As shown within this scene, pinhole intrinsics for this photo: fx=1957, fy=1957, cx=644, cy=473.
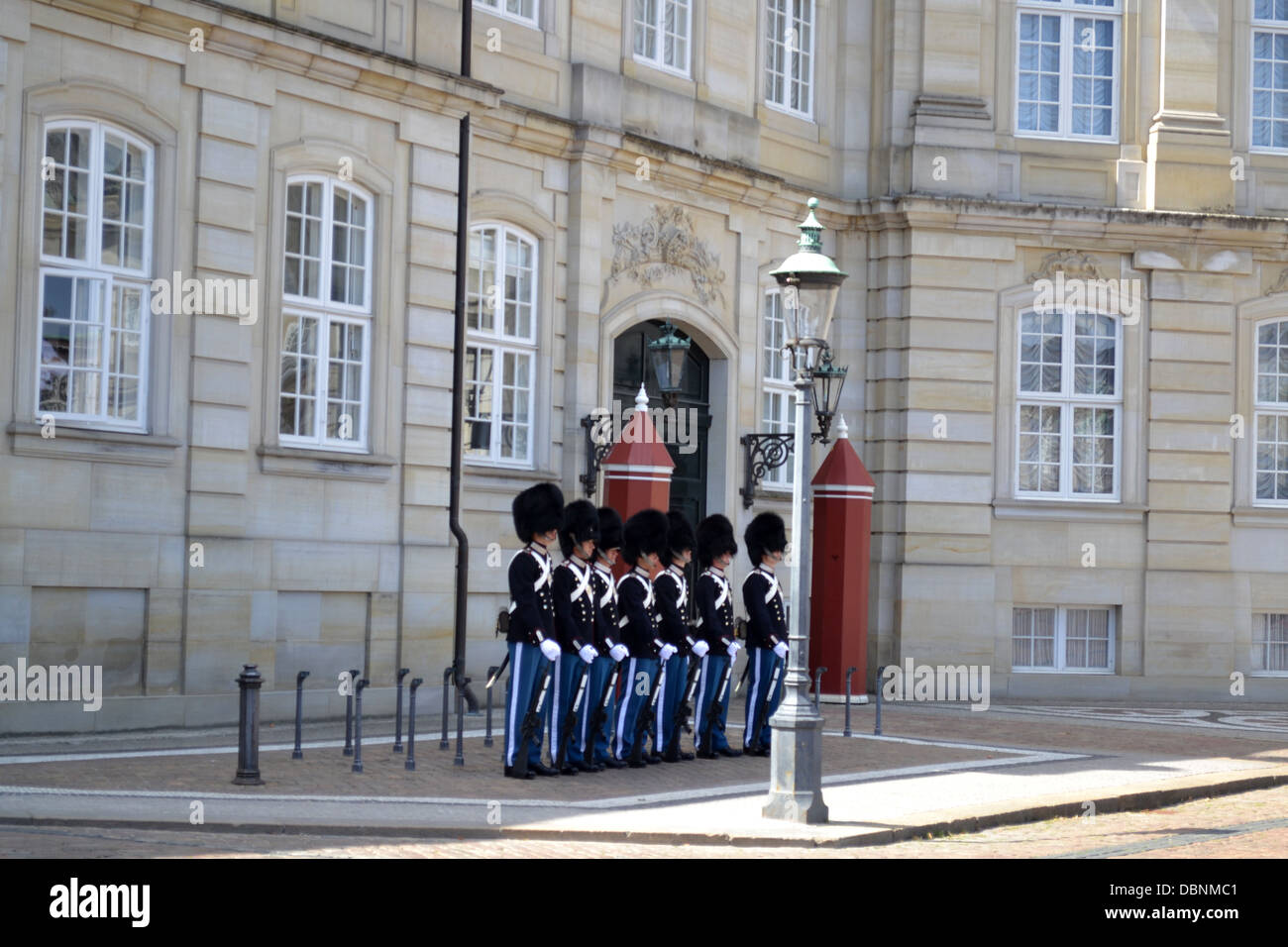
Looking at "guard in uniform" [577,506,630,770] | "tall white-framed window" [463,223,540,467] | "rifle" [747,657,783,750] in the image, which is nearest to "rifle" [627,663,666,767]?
"guard in uniform" [577,506,630,770]

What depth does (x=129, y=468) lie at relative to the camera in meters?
14.8

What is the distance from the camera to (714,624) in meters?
14.5

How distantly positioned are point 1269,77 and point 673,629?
1349cm

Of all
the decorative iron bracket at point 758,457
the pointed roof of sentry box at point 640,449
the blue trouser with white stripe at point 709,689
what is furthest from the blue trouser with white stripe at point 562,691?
the decorative iron bracket at point 758,457

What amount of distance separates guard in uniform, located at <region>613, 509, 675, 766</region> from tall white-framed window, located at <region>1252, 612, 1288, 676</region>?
11.6 meters

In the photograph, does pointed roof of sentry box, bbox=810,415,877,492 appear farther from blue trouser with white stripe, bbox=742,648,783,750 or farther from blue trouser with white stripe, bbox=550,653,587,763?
blue trouser with white stripe, bbox=550,653,587,763

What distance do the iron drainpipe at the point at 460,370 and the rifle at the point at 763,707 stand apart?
3.62 metres

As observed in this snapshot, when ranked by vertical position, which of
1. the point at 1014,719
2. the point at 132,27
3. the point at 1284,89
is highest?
the point at 1284,89

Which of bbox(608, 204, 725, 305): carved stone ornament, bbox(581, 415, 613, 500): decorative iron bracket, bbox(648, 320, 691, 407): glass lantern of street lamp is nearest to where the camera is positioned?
bbox(648, 320, 691, 407): glass lantern of street lamp

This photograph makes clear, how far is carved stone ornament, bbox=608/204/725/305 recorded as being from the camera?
66.0 feet

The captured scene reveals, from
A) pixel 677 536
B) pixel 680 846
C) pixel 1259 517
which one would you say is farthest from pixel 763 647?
pixel 1259 517

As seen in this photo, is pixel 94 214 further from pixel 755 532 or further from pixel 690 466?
pixel 690 466

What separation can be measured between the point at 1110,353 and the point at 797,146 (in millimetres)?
4503
